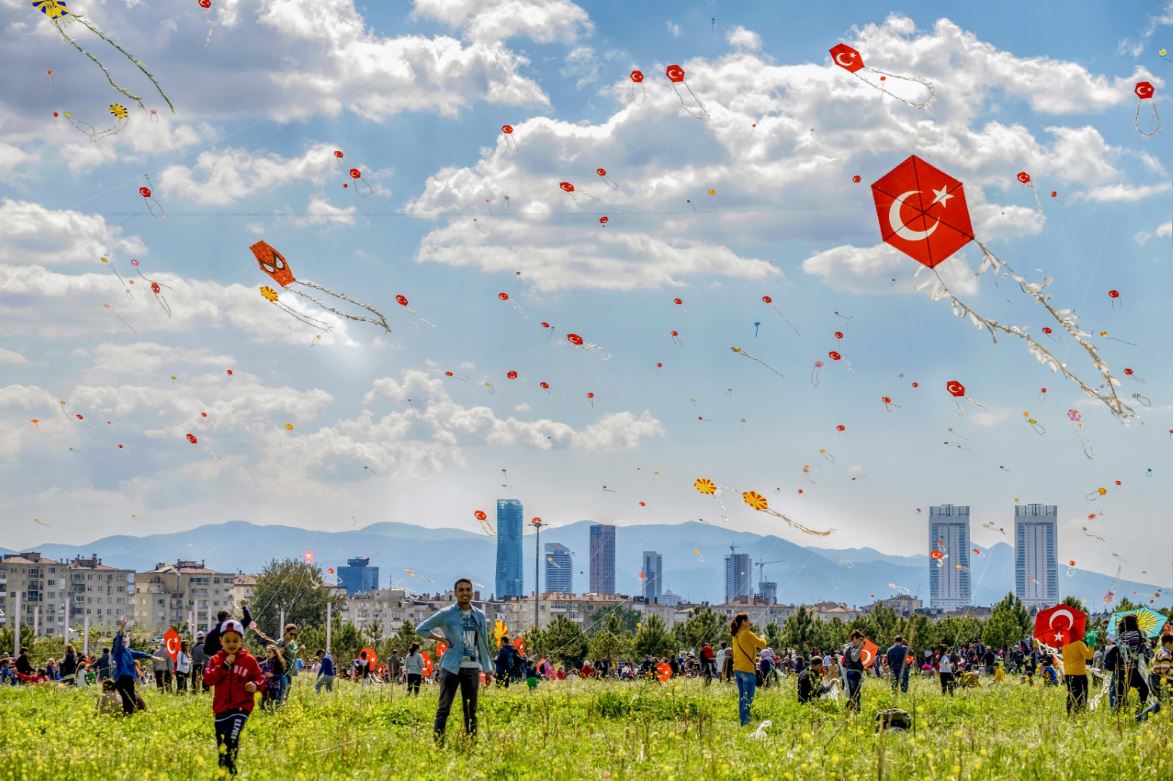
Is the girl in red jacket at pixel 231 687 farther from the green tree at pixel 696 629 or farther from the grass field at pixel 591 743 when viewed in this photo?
the green tree at pixel 696 629

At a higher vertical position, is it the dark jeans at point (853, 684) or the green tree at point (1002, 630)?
the dark jeans at point (853, 684)

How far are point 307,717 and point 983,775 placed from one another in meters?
9.67

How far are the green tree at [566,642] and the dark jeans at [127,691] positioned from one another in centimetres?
6214

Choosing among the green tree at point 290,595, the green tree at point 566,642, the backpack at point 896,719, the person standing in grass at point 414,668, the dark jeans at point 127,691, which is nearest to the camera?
the backpack at point 896,719

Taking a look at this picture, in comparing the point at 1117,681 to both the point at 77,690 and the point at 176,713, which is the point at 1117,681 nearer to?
the point at 176,713

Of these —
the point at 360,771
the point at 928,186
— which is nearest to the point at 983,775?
the point at 360,771

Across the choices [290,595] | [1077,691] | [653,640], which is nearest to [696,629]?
[653,640]

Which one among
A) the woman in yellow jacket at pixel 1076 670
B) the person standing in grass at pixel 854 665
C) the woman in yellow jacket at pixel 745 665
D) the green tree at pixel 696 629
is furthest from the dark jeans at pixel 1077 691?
the green tree at pixel 696 629

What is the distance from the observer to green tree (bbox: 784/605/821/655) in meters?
94.1

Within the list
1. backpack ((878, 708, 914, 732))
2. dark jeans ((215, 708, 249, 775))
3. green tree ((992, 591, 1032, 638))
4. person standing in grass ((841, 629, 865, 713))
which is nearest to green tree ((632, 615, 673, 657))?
green tree ((992, 591, 1032, 638))

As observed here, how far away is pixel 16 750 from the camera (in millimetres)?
13031

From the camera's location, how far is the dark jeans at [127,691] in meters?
18.5

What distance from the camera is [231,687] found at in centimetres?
1171

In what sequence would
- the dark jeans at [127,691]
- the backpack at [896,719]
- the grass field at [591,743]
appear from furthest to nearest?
the dark jeans at [127,691] → the backpack at [896,719] → the grass field at [591,743]
